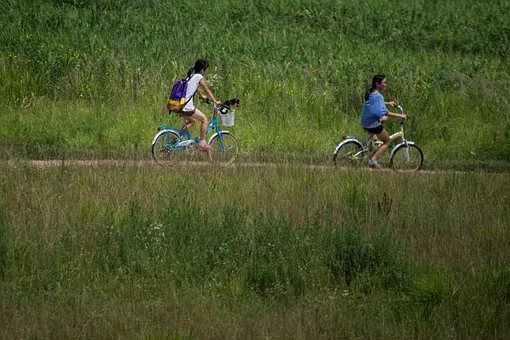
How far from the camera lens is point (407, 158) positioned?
15805mm

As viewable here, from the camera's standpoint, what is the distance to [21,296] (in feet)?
27.0

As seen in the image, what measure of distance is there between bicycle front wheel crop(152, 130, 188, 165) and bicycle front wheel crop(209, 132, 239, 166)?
502mm

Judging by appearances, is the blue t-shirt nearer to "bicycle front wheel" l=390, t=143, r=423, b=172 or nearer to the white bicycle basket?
"bicycle front wheel" l=390, t=143, r=423, b=172

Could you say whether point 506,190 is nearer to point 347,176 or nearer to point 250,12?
point 347,176

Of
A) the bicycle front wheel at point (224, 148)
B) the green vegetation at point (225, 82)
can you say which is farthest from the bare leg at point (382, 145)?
the bicycle front wheel at point (224, 148)

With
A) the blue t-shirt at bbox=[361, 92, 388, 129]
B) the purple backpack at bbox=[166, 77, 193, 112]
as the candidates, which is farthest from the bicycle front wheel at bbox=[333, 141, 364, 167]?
the purple backpack at bbox=[166, 77, 193, 112]

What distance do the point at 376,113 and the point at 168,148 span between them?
10.6 feet

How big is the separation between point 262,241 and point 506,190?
14.8ft

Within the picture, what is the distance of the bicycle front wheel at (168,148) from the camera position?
49.1 feet

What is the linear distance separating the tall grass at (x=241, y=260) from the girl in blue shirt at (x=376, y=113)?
3.27 m

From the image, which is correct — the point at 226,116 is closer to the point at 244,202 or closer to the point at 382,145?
the point at 382,145

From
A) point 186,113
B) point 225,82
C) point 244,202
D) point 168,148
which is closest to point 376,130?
point 186,113

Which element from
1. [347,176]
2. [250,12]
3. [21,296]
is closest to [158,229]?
[21,296]

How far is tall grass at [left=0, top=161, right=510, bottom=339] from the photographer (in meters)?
7.91
